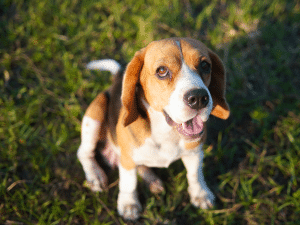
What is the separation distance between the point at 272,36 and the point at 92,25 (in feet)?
9.64

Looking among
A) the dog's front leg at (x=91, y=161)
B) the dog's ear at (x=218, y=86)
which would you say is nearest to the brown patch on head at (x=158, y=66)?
the dog's ear at (x=218, y=86)

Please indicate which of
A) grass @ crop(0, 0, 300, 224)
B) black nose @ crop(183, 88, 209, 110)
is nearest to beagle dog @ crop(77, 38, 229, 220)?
black nose @ crop(183, 88, 209, 110)

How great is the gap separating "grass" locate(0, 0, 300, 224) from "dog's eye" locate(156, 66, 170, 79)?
1584 mm

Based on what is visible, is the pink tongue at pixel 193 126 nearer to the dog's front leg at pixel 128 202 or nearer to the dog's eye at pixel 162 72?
→ the dog's eye at pixel 162 72

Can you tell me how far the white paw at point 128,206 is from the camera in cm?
319

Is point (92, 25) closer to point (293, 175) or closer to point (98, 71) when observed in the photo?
point (98, 71)

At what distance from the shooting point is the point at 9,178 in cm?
350

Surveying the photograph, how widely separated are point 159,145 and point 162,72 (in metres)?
0.69

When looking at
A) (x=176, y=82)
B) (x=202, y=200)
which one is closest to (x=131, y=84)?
(x=176, y=82)

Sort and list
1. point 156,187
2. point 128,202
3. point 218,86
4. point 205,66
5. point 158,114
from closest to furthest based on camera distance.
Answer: point 205,66 < point 158,114 < point 218,86 < point 128,202 < point 156,187

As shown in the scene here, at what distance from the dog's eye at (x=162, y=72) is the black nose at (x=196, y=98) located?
0.28 meters

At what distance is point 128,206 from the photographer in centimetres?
320

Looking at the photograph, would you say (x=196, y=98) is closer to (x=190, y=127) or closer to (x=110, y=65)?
(x=190, y=127)

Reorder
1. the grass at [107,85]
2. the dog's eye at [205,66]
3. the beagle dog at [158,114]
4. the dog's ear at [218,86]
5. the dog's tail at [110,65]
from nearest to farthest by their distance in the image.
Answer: the beagle dog at [158,114], the dog's eye at [205,66], the dog's ear at [218,86], the grass at [107,85], the dog's tail at [110,65]
